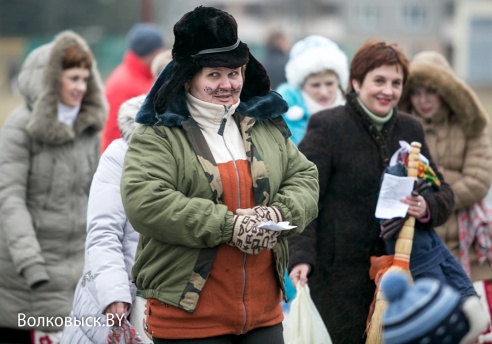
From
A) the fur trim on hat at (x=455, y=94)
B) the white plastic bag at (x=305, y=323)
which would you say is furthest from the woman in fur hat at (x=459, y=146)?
the white plastic bag at (x=305, y=323)

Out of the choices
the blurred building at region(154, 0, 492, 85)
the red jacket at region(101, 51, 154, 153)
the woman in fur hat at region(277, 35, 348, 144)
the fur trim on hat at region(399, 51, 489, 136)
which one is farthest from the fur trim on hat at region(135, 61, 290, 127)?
the blurred building at region(154, 0, 492, 85)

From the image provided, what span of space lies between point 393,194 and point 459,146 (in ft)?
5.19

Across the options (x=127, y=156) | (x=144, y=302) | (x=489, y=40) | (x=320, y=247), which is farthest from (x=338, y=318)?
(x=489, y=40)

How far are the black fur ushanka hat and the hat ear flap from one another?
10.7 inches

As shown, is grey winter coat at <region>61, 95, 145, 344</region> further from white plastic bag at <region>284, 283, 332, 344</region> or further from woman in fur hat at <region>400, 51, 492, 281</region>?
woman in fur hat at <region>400, 51, 492, 281</region>

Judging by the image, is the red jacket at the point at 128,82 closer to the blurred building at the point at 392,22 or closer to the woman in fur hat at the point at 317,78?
the woman in fur hat at the point at 317,78

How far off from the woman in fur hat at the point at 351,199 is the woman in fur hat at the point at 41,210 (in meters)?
1.67

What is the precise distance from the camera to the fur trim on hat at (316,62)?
24.3ft

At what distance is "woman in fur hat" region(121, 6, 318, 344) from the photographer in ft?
13.6

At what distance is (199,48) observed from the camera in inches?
172

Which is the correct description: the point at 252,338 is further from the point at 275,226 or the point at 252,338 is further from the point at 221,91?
the point at 221,91

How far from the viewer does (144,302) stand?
4773 mm

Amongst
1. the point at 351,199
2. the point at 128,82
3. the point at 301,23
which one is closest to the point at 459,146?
the point at 351,199

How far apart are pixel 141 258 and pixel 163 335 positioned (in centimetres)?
34
